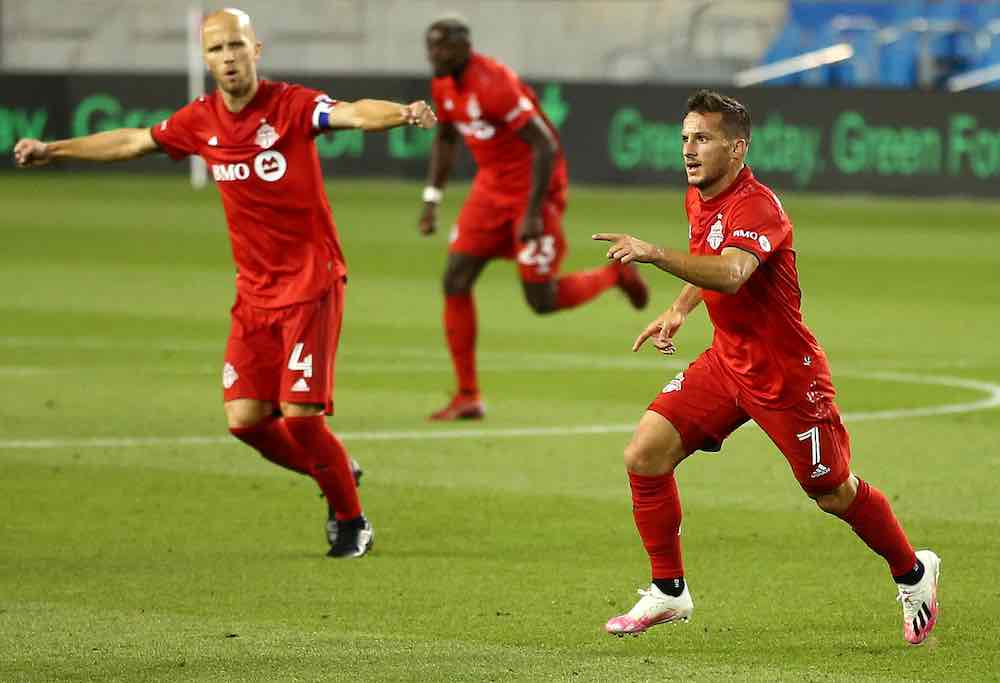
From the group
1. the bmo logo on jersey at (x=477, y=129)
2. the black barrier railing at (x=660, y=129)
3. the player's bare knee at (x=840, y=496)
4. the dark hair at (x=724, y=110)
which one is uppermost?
the dark hair at (x=724, y=110)

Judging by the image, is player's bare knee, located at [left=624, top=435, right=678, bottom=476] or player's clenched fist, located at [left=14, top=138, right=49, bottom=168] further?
player's clenched fist, located at [left=14, top=138, right=49, bottom=168]

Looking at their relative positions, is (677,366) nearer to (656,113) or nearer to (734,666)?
(734,666)

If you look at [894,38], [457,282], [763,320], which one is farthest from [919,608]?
[894,38]

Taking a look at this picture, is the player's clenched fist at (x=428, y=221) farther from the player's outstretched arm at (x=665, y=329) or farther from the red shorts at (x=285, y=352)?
the player's outstretched arm at (x=665, y=329)

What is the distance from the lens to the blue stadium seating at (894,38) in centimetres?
3322

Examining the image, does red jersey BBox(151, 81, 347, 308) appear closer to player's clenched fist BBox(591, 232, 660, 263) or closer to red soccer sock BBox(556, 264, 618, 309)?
player's clenched fist BBox(591, 232, 660, 263)

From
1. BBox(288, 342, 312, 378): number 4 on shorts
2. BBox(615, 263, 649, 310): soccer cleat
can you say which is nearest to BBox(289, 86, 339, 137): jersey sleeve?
BBox(288, 342, 312, 378): number 4 on shorts

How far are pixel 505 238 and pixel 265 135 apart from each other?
4149 millimetres

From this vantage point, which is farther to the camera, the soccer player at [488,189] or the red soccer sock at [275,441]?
the soccer player at [488,189]

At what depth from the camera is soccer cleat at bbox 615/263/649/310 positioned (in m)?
13.3

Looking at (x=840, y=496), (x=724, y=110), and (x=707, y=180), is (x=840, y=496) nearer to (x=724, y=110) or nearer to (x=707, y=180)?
(x=707, y=180)

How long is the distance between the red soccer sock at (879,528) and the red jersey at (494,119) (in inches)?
220

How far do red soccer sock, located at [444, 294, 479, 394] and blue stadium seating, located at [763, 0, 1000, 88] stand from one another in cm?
2112

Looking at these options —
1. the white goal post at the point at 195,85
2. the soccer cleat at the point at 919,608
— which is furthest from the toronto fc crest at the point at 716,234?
the white goal post at the point at 195,85
